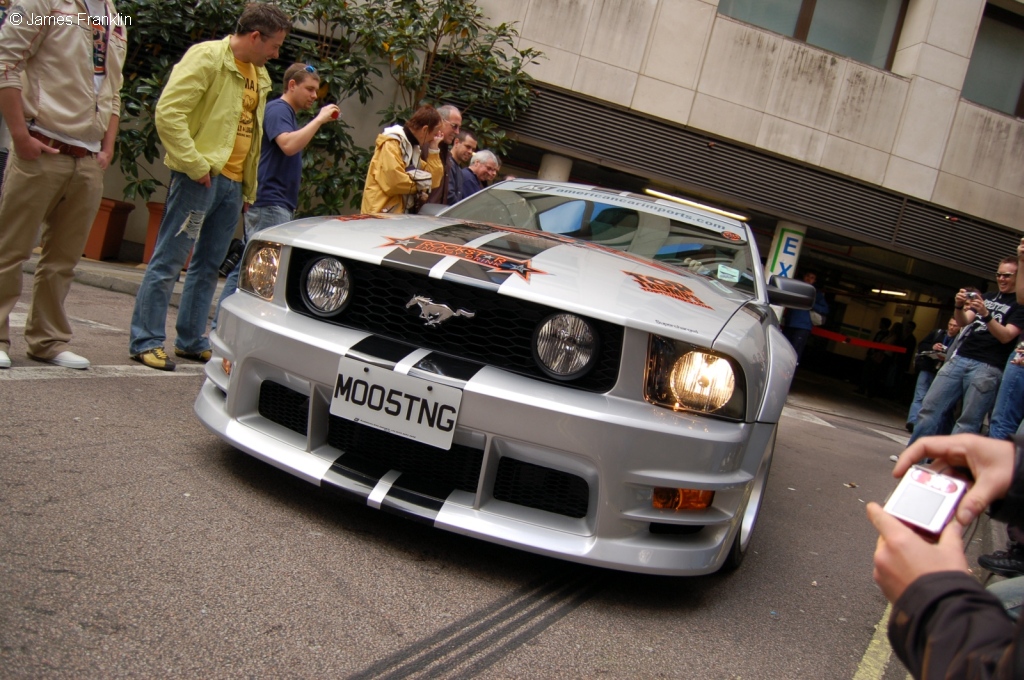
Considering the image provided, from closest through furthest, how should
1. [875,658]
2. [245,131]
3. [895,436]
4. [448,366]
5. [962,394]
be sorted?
[448,366]
[875,658]
[245,131]
[962,394]
[895,436]

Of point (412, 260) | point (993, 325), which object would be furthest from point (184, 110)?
point (993, 325)

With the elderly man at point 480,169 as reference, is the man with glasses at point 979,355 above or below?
below

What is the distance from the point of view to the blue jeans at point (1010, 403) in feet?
17.3

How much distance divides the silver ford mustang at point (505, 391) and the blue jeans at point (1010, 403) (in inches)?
127

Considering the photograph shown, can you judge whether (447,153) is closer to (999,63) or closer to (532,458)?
(532,458)

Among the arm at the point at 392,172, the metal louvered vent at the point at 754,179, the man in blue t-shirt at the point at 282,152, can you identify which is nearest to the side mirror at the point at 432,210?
the arm at the point at 392,172

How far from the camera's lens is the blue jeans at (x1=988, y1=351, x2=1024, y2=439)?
17.3ft

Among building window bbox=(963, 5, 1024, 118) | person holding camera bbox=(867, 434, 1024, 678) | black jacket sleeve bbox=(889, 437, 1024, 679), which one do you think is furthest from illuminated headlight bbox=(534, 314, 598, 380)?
building window bbox=(963, 5, 1024, 118)

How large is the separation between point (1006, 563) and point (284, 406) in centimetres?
285

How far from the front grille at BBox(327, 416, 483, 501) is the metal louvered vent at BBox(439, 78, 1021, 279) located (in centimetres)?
877

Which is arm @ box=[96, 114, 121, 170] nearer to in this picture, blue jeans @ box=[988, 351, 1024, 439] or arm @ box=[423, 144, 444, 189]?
arm @ box=[423, 144, 444, 189]

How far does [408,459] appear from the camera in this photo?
2594 mm

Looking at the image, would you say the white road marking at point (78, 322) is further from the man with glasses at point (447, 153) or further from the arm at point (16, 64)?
the man with glasses at point (447, 153)

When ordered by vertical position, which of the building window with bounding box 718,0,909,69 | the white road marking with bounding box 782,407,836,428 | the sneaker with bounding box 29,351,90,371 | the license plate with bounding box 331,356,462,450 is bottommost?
the white road marking with bounding box 782,407,836,428
